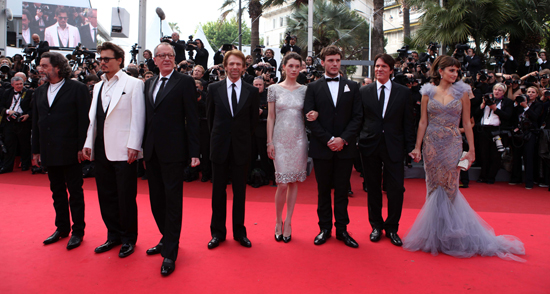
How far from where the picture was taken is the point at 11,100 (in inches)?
318

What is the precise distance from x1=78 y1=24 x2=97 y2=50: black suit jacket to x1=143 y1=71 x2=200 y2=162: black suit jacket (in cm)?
2385

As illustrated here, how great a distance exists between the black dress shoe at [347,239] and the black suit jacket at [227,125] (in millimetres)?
1223

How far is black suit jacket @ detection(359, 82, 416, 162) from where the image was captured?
3.99 meters

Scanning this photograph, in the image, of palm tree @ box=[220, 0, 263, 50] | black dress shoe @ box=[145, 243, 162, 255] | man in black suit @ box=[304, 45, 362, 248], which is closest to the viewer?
black dress shoe @ box=[145, 243, 162, 255]

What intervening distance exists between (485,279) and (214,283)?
7.13 ft

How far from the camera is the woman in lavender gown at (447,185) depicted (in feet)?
12.3

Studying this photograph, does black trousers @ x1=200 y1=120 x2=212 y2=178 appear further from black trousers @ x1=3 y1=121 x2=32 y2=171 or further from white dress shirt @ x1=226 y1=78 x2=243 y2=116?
black trousers @ x1=3 y1=121 x2=32 y2=171

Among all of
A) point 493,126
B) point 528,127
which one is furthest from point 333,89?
point 528,127

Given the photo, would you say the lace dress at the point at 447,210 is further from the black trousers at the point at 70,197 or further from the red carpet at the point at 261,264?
the black trousers at the point at 70,197

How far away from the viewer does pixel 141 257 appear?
11.7 feet

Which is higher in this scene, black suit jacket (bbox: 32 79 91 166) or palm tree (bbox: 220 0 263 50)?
palm tree (bbox: 220 0 263 50)

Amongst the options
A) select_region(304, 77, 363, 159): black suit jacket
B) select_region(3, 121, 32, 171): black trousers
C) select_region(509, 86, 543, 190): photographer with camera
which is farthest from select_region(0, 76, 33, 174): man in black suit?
select_region(509, 86, 543, 190): photographer with camera

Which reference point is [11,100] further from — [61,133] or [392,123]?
[392,123]

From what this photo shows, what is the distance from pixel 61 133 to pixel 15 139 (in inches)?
222
